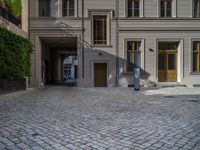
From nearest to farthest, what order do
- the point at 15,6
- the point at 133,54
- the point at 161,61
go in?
the point at 15,6 → the point at 133,54 → the point at 161,61

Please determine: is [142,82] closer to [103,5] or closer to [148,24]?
[148,24]

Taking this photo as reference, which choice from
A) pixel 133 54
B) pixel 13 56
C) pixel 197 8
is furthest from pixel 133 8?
pixel 13 56

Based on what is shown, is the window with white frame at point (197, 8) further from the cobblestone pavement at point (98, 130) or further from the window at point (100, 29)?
the cobblestone pavement at point (98, 130)

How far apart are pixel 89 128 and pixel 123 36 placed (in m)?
13.4

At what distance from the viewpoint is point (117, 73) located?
17484 millimetres

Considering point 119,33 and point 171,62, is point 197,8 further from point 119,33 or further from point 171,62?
Answer: point 119,33

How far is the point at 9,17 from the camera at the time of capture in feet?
44.6

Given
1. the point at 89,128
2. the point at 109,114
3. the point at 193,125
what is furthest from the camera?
the point at 109,114

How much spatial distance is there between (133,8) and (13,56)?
10262 millimetres

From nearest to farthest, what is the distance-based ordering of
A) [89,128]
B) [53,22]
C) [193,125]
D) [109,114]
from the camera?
1. [89,128]
2. [193,125]
3. [109,114]
4. [53,22]

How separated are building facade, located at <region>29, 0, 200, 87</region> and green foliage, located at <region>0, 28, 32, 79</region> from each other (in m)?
3.17

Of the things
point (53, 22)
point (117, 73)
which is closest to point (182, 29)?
point (117, 73)

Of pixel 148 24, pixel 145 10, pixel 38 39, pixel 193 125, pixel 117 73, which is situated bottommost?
pixel 193 125

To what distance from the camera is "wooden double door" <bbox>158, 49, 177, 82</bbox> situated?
18.1 m
